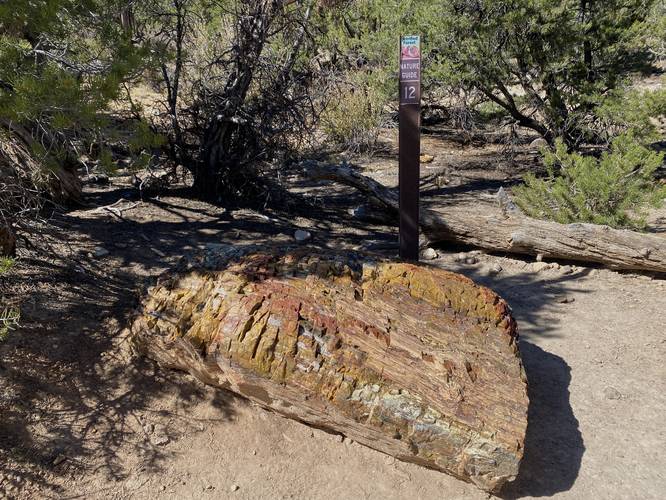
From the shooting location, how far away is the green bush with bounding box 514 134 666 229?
655 centimetres

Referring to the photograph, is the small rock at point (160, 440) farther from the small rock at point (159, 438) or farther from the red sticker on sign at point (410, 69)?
the red sticker on sign at point (410, 69)

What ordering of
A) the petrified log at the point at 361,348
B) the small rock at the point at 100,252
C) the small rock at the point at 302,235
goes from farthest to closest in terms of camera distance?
1. the small rock at the point at 302,235
2. the small rock at the point at 100,252
3. the petrified log at the point at 361,348

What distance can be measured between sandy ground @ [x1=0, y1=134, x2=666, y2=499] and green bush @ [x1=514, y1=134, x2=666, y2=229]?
1.43 m

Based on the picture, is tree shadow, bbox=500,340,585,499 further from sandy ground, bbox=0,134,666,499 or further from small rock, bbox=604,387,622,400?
small rock, bbox=604,387,622,400

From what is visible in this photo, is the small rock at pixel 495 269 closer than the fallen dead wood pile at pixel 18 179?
No

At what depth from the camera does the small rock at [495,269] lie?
20.8ft

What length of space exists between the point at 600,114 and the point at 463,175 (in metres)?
2.42

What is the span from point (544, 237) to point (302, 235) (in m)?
2.62

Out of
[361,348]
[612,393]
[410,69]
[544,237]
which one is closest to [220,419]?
[361,348]

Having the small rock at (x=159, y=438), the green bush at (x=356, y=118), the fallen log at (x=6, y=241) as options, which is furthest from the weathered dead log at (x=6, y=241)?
the green bush at (x=356, y=118)

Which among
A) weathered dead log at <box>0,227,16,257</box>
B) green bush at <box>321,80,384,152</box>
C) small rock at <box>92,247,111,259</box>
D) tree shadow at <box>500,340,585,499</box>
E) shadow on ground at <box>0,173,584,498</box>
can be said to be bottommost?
tree shadow at <box>500,340,585,499</box>

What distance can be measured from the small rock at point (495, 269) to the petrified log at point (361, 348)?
2.31 meters

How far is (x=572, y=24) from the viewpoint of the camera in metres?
9.12

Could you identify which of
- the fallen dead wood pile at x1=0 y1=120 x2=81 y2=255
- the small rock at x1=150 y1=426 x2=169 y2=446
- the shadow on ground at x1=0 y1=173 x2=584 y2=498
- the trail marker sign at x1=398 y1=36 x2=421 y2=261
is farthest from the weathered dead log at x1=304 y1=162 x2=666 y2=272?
the small rock at x1=150 y1=426 x2=169 y2=446
